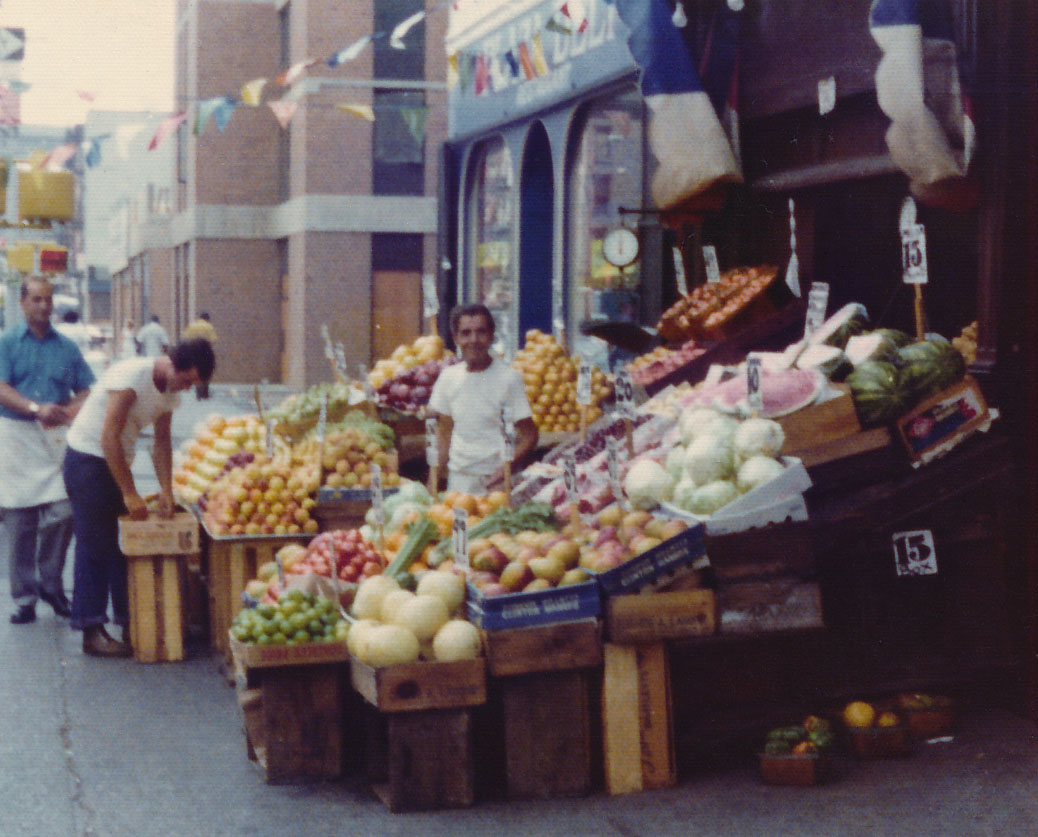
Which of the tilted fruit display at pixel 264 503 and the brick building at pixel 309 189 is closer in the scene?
the tilted fruit display at pixel 264 503

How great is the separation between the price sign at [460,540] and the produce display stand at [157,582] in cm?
278

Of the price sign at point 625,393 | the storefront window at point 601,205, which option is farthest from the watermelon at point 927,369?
the storefront window at point 601,205

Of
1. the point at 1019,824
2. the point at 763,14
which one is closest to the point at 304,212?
the point at 763,14

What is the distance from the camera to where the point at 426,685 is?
529cm

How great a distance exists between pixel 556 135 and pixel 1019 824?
894 cm

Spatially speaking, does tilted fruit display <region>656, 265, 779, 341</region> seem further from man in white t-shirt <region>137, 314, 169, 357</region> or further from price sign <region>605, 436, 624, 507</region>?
man in white t-shirt <region>137, 314, 169, 357</region>

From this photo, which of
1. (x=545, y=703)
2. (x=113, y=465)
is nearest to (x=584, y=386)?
(x=545, y=703)

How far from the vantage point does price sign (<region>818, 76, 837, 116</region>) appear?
842cm

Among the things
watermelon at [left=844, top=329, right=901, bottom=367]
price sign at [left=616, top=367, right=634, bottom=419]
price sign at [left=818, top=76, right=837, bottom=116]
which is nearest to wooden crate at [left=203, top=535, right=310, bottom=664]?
price sign at [left=616, top=367, right=634, bottom=419]

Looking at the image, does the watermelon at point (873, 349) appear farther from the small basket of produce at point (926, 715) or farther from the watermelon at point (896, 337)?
the small basket of produce at point (926, 715)

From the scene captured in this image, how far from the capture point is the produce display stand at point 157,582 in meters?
7.97

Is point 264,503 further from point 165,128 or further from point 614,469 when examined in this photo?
point 165,128

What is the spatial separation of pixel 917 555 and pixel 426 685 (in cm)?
233

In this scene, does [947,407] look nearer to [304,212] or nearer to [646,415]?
[646,415]
